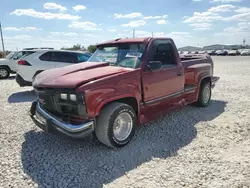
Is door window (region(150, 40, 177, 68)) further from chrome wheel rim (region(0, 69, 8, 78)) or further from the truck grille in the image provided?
chrome wheel rim (region(0, 69, 8, 78))

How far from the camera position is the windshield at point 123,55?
462 centimetres

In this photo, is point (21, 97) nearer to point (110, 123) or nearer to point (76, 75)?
point (76, 75)

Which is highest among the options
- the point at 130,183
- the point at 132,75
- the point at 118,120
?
the point at 132,75

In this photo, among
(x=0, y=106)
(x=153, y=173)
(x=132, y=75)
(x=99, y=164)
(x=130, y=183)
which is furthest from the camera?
(x=0, y=106)

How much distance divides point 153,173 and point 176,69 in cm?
273

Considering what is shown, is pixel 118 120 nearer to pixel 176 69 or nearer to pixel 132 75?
pixel 132 75

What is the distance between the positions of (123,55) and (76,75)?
127 cm

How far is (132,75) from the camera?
4.26 m

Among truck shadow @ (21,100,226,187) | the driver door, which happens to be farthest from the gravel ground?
the driver door

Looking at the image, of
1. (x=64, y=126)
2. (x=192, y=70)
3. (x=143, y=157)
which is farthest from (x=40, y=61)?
(x=143, y=157)

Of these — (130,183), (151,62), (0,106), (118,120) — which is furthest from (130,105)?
(0,106)

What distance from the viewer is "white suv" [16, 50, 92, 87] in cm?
896

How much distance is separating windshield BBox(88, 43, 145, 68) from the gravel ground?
148cm

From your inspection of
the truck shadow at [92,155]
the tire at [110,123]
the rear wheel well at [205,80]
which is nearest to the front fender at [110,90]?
the tire at [110,123]
